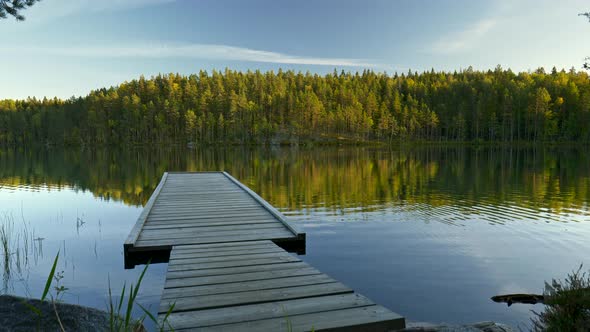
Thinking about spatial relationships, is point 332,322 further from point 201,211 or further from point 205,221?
point 201,211

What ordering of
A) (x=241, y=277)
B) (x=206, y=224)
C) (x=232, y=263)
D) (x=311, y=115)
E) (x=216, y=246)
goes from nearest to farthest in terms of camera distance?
(x=241, y=277), (x=232, y=263), (x=216, y=246), (x=206, y=224), (x=311, y=115)

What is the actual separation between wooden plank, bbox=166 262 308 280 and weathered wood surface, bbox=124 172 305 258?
1.91m

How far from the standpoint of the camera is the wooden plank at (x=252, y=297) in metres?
4.36

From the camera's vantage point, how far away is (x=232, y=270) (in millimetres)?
5715

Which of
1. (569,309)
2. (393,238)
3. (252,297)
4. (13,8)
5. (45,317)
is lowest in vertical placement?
(393,238)

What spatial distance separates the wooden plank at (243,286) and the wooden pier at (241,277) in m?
0.01

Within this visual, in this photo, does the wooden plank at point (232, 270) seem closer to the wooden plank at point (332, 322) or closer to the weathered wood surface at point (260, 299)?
the weathered wood surface at point (260, 299)

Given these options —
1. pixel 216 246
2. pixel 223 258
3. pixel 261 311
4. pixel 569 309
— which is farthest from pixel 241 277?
pixel 569 309

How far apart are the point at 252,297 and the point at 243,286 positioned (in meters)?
0.41

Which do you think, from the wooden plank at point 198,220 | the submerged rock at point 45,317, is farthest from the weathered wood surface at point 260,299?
the wooden plank at point 198,220

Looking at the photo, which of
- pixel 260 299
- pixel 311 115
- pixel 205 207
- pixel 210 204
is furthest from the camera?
pixel 311 115

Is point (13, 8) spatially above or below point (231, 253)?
above

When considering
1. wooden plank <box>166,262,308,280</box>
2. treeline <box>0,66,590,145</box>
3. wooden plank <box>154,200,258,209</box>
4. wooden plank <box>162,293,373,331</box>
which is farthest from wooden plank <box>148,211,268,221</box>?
treeline <box>0,66,590,145</box>

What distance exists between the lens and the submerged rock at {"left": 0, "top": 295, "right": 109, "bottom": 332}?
325cm
